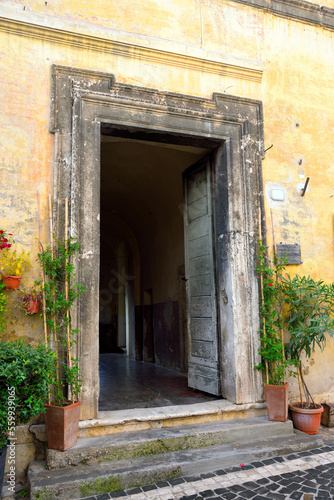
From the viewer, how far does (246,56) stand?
17.3ft

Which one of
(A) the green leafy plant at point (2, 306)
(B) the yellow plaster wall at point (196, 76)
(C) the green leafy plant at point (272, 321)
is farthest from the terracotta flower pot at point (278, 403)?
(A) the green leafy plant at point (2, 306)

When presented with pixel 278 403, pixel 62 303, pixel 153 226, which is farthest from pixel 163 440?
pixel 153 226

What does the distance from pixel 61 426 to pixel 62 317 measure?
39.1 inches

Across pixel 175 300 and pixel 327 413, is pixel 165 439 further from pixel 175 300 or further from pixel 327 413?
pixel 175 300

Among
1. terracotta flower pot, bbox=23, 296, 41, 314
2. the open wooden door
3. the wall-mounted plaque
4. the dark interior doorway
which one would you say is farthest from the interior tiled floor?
the wall-mounted plaque

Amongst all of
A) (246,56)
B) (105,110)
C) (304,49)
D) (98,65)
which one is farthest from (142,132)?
(304,49)

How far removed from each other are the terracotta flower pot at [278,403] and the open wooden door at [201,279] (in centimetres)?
73

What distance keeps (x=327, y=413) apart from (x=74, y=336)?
3162 millimetres

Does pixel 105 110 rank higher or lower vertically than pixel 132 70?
lower

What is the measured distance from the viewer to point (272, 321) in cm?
470

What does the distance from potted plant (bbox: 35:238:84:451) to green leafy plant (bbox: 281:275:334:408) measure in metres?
2.43

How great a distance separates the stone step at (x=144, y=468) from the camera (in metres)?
3.17

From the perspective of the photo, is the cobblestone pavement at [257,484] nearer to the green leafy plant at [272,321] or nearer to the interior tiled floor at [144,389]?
the green leafy plant at [272,321]

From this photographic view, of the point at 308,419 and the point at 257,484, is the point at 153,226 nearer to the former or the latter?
the point at 308,419
